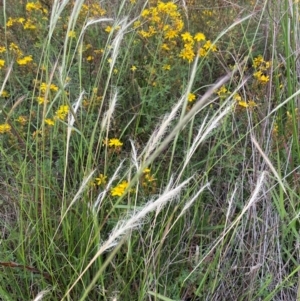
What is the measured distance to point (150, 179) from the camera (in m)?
1.31

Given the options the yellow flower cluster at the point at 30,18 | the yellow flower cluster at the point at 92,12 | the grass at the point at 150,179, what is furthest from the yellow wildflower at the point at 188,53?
the yellow flower cluster at the point at 30,18

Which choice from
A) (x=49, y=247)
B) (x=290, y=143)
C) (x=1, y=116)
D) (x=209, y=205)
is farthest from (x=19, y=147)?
(x=290, y=143)

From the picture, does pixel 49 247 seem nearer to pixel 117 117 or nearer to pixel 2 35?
pixel 117 117

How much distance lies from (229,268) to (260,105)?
61 centimetres

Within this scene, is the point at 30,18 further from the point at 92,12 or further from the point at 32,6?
the point at 92,12

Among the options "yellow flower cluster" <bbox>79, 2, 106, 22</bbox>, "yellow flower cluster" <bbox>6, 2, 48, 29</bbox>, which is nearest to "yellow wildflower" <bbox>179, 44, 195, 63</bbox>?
"yellow flower cluster" <bbox>79, 2, 106, 22</bbox>

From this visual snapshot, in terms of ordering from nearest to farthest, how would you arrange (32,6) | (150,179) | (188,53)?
(150,179) < (188,53) < (32,6)

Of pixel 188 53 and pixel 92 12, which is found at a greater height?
pixel 92 12

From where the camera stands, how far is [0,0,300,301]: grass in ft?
3.62

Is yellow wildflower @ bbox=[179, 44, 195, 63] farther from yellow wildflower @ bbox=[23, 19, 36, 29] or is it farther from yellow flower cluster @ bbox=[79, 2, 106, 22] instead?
yellow wildflower @ bbox=[23, 19, 36, 29]

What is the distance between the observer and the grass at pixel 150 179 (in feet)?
3.62

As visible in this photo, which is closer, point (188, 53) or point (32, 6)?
point (188, 53)

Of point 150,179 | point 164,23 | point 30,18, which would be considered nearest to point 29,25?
point 30,18

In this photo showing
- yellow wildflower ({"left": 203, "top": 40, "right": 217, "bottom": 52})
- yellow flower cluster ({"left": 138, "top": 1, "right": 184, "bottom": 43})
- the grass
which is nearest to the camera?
the grass
